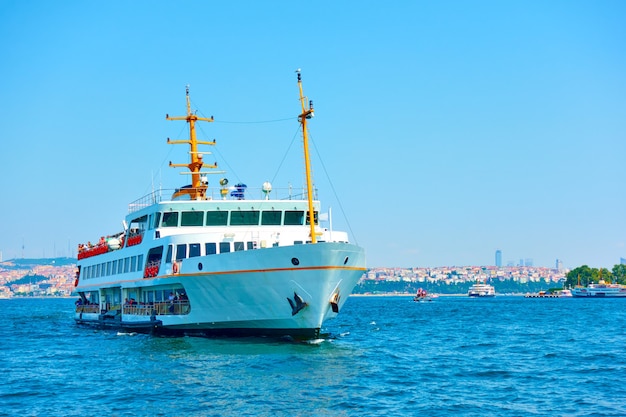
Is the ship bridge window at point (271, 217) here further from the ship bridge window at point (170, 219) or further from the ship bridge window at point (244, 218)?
the ship bridge window at point (170, 219)

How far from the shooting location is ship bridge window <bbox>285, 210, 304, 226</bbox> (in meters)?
37.5

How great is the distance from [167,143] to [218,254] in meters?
13.6

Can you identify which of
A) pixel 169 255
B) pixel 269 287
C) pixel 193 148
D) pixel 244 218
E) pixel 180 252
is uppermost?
pixel 193 148

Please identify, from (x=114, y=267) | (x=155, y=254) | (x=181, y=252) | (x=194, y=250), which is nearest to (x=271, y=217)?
(x=194, y=250)

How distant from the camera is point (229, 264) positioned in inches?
1240

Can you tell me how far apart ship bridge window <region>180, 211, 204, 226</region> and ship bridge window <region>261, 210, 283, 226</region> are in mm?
2973

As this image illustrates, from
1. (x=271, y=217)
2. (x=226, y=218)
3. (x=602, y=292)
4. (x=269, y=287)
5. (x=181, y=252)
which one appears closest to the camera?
(x=269, y=287)

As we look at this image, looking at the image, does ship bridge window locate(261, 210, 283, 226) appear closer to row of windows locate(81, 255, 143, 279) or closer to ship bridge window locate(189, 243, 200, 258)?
ship bridge window locate(189, 243, 200, 258)

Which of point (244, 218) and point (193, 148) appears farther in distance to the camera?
point (193, 148)

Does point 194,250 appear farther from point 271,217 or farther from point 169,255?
point 271,217

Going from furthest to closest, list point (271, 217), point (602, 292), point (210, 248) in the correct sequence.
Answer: point (602, 292) < point (271, 217) < point (210, 248)

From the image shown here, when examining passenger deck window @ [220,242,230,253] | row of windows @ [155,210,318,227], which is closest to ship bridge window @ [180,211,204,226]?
row of windows @ [155,210,318,227]

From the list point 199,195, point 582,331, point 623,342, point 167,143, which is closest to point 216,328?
point 199,195

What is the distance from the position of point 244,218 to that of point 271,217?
1.31 m
